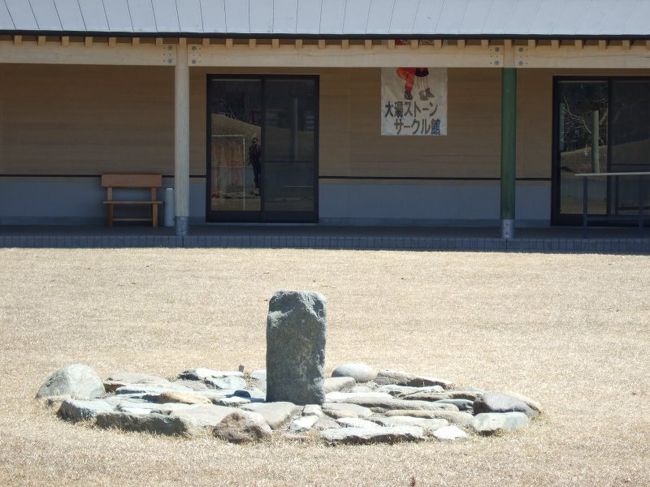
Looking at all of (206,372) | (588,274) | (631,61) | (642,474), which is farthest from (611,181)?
(642,474)

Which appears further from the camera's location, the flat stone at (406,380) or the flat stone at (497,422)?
the flat stone at (406,380)

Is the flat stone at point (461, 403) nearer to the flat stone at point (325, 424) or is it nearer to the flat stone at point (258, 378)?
the flat stone at point (325, 424)

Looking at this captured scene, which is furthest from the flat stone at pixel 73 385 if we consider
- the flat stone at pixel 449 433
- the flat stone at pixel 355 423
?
the flat stone at pixel 449 433

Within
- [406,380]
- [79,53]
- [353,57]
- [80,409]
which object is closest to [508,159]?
[353,57]

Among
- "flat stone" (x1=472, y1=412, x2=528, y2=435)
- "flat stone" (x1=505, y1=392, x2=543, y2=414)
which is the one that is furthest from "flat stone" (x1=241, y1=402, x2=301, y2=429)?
"flat stone" (x1=505, y1=392, x2=543, y2=414)

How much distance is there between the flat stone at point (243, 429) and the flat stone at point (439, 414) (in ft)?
2.90

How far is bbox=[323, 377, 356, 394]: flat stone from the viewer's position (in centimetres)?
761

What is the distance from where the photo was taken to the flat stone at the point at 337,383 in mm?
7605

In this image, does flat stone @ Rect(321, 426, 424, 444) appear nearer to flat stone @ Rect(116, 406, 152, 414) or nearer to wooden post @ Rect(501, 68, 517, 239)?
flat stone @ Rect(116, 406, 152, 414)

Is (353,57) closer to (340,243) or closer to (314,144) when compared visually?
(340,243)

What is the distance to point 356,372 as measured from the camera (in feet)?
26.3

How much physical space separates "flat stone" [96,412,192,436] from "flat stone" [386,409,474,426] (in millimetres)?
1231

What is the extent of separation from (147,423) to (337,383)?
157 cm

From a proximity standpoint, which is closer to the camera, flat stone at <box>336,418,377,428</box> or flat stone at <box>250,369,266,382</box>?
flat stone at <box>336,418,377,428</box>
